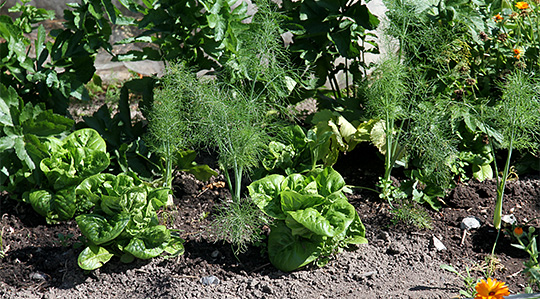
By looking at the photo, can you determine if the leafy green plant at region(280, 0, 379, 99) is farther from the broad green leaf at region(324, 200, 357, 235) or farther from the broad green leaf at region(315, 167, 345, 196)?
the broad green leaf at region(324, 200, 357, 235)

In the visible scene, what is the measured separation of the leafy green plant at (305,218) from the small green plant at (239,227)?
95 mm

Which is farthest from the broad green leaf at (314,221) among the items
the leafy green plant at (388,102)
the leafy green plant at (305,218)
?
the leafy green plant at (388,102)

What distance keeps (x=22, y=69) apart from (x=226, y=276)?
162 centimetres

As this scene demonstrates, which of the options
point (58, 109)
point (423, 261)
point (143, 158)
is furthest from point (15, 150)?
point (423, 261)

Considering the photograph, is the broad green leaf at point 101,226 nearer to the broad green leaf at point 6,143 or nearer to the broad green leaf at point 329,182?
the broad green leaf at point 6,143

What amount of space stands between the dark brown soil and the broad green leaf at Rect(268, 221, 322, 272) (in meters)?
0.06

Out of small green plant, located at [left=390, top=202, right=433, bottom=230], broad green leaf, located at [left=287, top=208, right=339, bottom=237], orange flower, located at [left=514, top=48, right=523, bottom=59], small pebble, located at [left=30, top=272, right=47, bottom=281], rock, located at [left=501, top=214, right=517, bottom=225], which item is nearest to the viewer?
broad green leaf, located at [left=287, top=208, right=339, bottom=237]

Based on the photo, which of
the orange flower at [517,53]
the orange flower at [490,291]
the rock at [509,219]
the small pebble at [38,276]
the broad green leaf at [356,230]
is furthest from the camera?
the orange flower at [517,53]

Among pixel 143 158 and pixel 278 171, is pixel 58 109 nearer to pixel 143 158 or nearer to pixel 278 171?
pixel 143 158

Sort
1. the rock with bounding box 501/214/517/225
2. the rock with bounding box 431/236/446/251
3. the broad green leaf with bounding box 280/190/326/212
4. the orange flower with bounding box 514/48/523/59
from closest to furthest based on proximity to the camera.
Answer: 1. the broad green leaf with bounding box 280/190/326/212
2. the rock with bounding box 431/236/446/251
3. the rock with bounding box 501/214/517/225
4. the orange flower with bounding box 514/48/523/59

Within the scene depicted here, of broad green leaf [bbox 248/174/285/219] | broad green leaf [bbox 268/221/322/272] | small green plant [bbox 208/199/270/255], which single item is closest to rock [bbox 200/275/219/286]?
small green plant [bbox 208/199/270/255]

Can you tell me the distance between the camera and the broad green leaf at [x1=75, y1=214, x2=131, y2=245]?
256 cm

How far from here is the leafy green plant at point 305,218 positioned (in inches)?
101

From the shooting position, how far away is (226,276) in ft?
8.79
